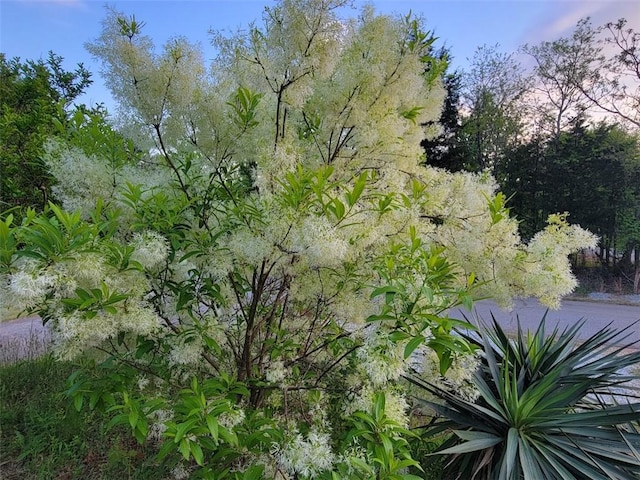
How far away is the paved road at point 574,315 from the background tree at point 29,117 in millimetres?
7069

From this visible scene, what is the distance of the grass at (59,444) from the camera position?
251 cm

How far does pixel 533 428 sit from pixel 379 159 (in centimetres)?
189

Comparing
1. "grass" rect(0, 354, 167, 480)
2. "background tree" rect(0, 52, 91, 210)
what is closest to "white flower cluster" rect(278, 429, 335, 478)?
"grass" rect(0, 354, 167, 480)

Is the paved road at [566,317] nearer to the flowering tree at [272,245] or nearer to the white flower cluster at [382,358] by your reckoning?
the flowering tree at [272,245]

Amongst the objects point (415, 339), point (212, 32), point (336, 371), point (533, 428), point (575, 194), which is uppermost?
point (575, 194)

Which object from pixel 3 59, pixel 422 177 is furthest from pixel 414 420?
pixel 3 59

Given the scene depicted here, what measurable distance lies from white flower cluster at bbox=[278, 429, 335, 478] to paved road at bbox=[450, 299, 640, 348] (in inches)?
245

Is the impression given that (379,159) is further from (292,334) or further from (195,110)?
(292,334)

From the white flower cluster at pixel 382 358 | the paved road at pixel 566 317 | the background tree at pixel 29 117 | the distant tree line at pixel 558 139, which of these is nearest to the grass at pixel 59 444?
the background tree at pixel 29 117

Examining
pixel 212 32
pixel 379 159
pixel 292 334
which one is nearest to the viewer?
pixel 212 32

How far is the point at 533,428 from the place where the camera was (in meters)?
2.26

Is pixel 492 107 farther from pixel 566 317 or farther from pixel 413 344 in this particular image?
pixel 413 344

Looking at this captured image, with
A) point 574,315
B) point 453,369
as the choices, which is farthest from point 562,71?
point 453,369

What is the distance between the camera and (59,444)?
271 cm
